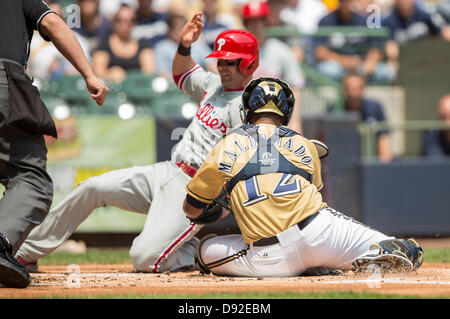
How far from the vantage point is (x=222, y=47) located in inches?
250

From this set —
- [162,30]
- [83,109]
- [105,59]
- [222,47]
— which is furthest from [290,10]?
[222,47]

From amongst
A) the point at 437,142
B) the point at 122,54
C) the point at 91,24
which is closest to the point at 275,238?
the point at 437,142

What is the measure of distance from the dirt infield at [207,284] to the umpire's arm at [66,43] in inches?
50.5

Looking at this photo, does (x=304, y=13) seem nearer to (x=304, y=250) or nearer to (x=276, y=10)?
(x=276, y=10)

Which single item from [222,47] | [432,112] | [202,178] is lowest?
[432,112]

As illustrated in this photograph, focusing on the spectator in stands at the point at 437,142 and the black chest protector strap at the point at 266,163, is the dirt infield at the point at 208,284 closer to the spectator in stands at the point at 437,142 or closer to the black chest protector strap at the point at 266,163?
the black chest protector strap at the point at 266,163

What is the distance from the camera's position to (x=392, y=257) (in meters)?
5.31

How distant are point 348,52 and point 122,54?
130 inches

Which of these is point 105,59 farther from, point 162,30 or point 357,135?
point 357,135

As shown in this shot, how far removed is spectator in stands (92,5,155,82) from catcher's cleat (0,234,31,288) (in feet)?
20.8

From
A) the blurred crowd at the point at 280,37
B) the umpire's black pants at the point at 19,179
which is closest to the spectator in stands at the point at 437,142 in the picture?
the blurred crowd at the point at 280,37

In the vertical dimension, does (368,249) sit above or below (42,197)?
below

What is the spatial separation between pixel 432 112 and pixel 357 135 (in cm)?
231

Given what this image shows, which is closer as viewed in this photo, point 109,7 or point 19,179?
point 19,179
